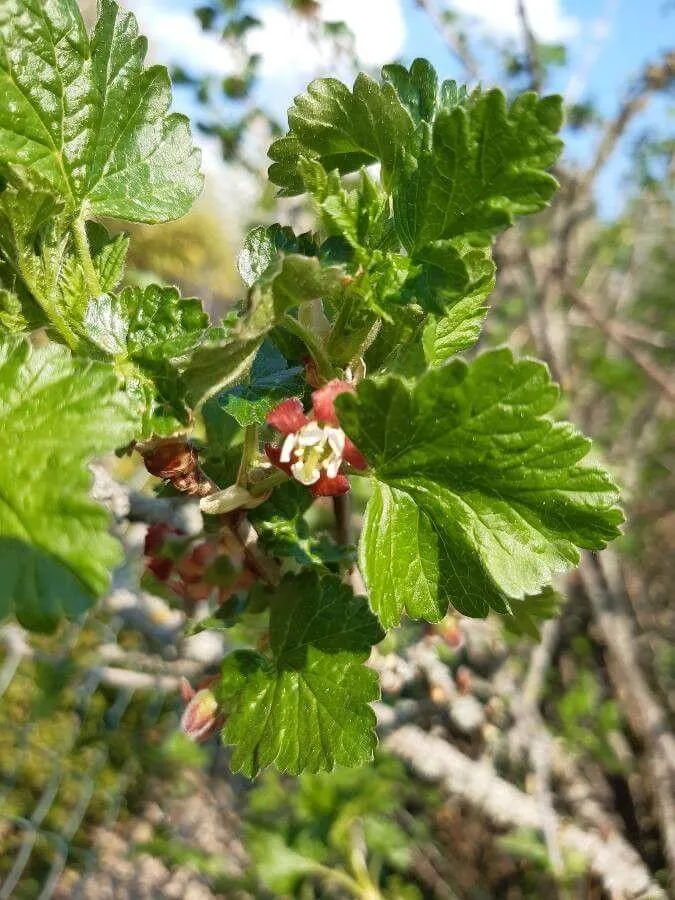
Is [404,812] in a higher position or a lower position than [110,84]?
lower

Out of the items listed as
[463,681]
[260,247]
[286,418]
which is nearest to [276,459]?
[286,418]

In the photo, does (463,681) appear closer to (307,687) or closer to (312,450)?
(307,687)

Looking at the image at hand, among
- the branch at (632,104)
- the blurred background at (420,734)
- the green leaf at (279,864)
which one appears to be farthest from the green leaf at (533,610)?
the branch at (632,104)

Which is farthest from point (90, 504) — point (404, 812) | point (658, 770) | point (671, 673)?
point (671, 673)

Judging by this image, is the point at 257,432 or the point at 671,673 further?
the point at 671,673

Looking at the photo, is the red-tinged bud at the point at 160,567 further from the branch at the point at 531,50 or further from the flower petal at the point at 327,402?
the branch at the point at 531,50

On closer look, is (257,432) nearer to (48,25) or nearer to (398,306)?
(398,306)

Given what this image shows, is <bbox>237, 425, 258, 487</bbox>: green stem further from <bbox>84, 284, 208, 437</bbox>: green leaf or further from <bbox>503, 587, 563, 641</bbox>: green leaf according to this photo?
<bbox>503, 587, 563, 641</bbox>: green leaf

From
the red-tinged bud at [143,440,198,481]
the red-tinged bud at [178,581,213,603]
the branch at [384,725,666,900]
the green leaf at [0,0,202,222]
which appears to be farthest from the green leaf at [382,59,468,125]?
the branch at [384,725,666,900]
